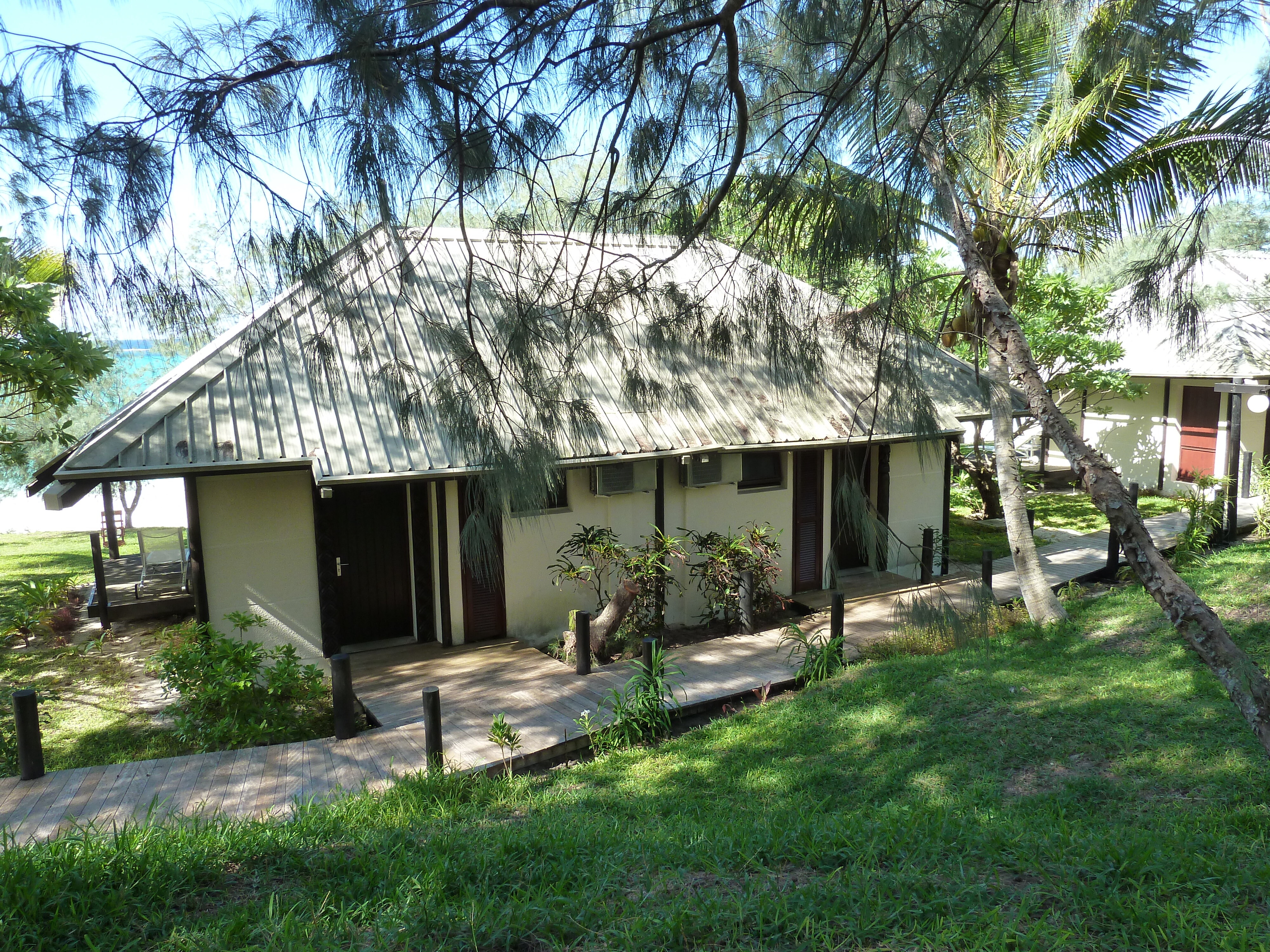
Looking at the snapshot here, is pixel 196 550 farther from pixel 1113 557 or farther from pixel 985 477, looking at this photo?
pixel 985 477

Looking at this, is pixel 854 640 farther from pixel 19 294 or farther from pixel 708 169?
pixel 19 294

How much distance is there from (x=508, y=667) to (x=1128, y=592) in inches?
285

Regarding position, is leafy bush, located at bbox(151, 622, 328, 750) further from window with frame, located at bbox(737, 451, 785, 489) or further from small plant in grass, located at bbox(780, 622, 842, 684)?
window with frame, located at bbox(737, 451, 785, 489)

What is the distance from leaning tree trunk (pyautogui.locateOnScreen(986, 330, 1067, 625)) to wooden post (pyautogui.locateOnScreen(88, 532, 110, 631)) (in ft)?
32.9

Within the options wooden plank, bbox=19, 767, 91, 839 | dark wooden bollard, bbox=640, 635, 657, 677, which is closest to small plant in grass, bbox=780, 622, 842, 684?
dark wooden bollard, bbox=640, 635, 657, 677

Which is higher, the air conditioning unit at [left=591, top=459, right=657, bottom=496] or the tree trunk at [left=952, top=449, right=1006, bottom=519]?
the air conditioning unit at [left=591, top=459, right=657, bottom=496]

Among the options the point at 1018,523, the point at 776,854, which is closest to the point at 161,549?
the point at 776,854

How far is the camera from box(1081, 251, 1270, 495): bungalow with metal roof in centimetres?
1554

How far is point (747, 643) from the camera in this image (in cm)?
908

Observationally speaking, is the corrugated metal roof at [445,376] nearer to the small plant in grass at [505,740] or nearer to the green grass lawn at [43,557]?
the small plant in grass at [505,740]

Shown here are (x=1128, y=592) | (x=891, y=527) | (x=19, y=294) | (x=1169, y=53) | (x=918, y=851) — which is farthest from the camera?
(x=891, y=527)

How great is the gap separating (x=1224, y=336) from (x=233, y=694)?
1761 centimetres

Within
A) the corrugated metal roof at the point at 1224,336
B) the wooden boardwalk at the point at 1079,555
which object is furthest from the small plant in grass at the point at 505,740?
the corrugated metal roof at the point at 1224,336

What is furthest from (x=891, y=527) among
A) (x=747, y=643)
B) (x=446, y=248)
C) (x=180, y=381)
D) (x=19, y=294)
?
(x=19, y=294)
